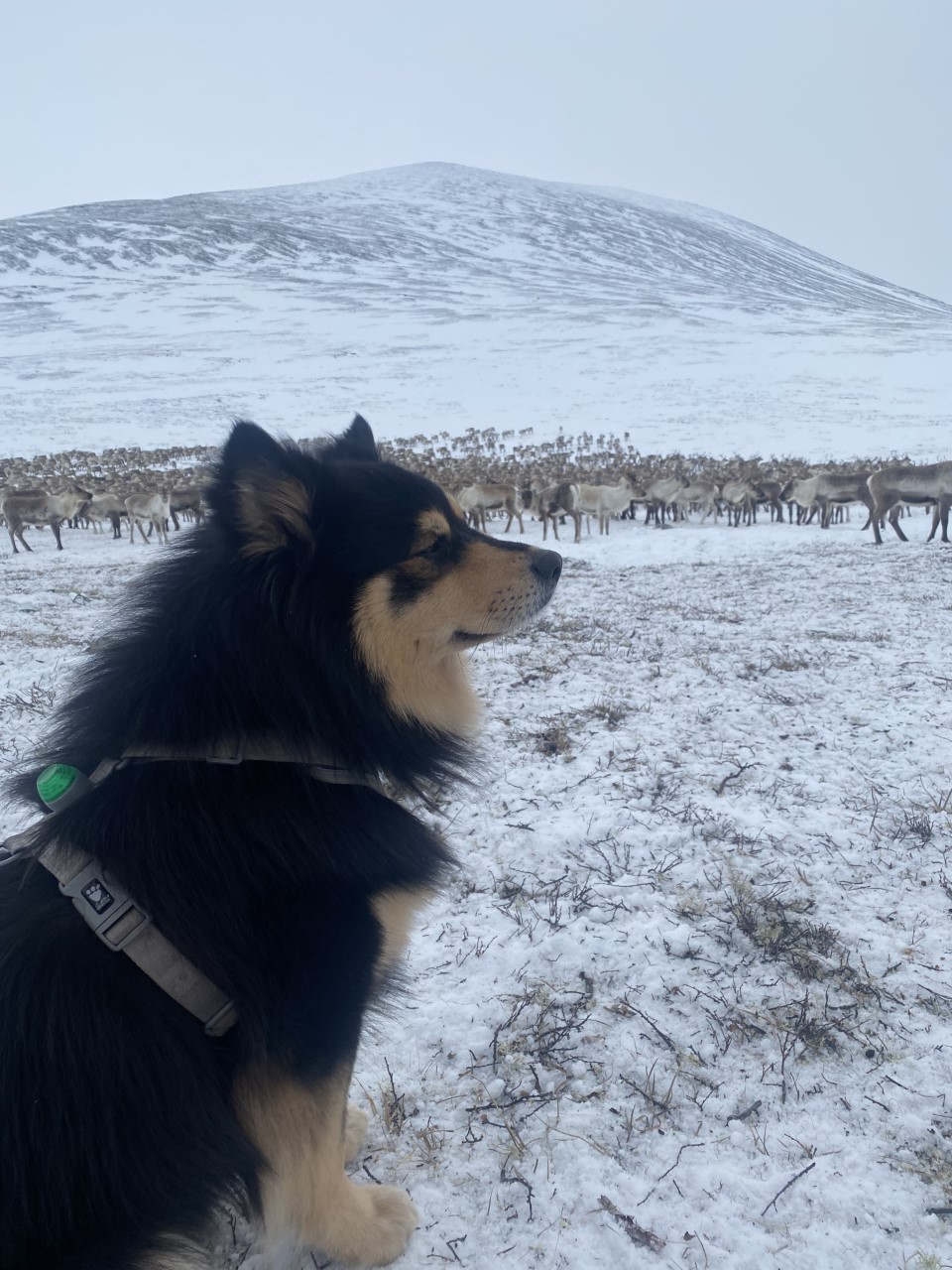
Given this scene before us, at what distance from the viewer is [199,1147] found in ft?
5.01

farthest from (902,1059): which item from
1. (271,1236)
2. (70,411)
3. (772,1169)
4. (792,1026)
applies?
(70,411)

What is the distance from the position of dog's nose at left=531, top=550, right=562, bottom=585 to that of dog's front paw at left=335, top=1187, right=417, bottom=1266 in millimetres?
1992

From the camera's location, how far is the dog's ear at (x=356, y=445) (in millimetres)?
2639

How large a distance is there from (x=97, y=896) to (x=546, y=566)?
179 centimetres

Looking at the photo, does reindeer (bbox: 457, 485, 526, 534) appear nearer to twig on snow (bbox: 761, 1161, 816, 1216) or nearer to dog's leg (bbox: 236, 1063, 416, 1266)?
twig on snow (bbox: 761, 1161, 816, 1216)

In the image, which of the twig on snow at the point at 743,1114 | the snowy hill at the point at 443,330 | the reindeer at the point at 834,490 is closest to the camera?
the twig on snow at the point at 743,1114

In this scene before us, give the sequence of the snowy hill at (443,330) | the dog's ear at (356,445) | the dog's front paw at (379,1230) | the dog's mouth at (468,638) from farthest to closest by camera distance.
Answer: the snowy hill at (443,330)
the dog's ear at (356,445)
the dog's mouth at (468,638)
the dog's front paw at (379,1230)

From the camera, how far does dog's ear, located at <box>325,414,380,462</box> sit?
264 cm

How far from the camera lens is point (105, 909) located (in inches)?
59.4

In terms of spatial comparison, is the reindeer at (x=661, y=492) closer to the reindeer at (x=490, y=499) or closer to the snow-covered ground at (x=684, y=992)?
the reindeer at (x=490, y=499)

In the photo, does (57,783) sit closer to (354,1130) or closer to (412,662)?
(412,662)

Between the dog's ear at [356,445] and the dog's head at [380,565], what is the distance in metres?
0.01

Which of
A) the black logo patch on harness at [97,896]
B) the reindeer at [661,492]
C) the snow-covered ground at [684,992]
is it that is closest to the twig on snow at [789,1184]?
the snow-covered ground at [684,992]

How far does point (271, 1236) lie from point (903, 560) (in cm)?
1398
